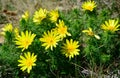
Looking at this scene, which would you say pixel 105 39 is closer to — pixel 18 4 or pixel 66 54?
pixel 66 54

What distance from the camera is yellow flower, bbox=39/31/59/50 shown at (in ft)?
11.6

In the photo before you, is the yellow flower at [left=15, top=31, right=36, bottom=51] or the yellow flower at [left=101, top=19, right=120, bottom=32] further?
the yellow flower at [left=101, top=19, right=120, bottom=32]

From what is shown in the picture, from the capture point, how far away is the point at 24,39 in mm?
3580

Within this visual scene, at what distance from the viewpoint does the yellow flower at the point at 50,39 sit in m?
3.53

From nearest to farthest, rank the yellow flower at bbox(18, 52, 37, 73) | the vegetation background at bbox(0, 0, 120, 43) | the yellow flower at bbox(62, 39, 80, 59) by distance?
the yellow flower at bbox(18, 52, 37, 73) < the yellow flower at bbox(62, 39, 80, 59) < the vegetation background at bbox(0, 0, 120, 43)

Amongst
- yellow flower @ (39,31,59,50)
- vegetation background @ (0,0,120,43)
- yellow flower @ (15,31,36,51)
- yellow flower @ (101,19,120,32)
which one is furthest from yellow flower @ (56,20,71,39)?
vegetation background @ (0,0,120,43)

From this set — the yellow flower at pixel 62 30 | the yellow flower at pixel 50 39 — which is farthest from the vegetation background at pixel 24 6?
the yellow flower at pixel 50 39

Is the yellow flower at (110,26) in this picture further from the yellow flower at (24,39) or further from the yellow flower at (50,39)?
the yellow flower at (24,39)

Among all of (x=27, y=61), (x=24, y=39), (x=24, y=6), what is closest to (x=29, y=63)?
(x=27, y=61)

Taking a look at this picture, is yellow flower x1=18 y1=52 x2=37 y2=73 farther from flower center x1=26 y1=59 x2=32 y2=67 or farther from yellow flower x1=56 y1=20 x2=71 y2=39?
yellow flower x1=56 y1=20 x2=71 y2=39

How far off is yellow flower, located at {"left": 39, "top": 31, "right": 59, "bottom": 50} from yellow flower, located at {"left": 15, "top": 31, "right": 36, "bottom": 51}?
0.09 m

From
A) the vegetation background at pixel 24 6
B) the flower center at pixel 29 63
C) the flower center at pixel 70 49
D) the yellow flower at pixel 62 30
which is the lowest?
the flower center at pixel 29 63

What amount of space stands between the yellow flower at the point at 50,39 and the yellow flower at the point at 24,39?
93 mm

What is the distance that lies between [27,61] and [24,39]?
7.9 inches
